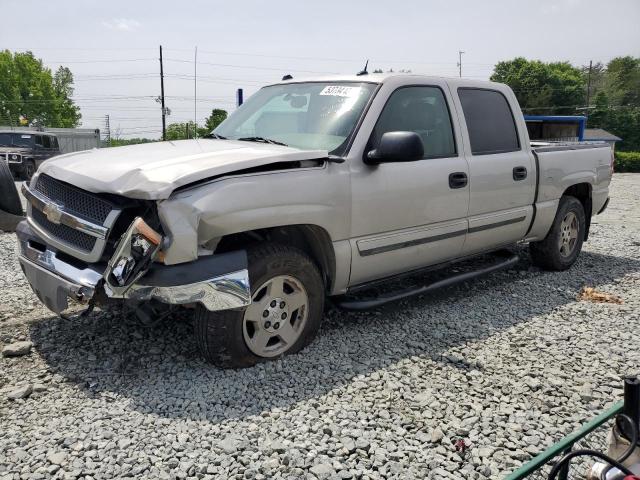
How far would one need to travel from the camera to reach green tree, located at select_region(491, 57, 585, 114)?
74.8 metres

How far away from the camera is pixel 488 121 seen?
501 cm

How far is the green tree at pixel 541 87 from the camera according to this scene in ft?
245

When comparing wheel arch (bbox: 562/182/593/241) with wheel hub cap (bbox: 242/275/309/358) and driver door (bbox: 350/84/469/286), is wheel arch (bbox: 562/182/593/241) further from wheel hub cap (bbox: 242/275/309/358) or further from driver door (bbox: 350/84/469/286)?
wheel hub cap (bbox: 242/275/309/358)

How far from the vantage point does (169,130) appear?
1938 inches

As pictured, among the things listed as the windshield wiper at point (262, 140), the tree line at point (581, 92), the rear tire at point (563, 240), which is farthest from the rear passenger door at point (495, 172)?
the tree line at point (581, 92)

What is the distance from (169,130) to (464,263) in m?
46.5

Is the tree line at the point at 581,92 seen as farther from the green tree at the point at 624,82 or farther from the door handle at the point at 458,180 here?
the door handle at the point at 458,180

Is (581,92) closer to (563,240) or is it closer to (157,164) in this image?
(563,240)

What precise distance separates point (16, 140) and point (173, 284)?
58.5 ft

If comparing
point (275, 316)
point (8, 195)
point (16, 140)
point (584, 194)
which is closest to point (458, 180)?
point (275, 316)

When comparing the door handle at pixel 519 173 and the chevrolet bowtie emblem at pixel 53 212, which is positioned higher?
the door handle at pixel 519 173

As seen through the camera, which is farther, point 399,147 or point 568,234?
point 568,234

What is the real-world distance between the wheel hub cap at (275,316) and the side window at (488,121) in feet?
6.96

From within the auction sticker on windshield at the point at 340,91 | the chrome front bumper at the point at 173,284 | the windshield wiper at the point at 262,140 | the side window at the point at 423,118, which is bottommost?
the chrome front bumper at the point at 173,284
